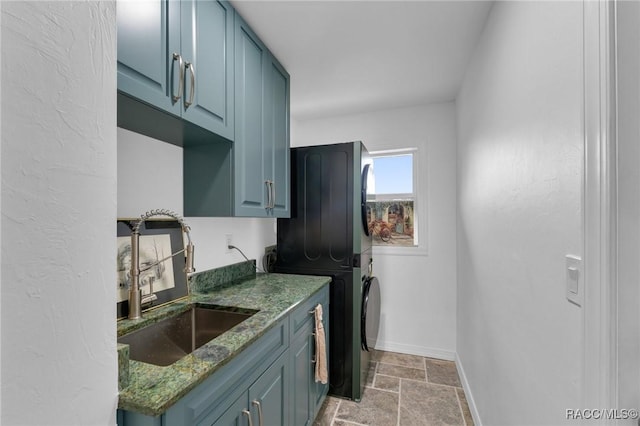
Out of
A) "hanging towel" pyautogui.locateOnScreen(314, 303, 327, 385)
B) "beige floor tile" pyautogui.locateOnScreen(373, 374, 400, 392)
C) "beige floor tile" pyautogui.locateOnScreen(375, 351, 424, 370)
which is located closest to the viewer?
"hanging towel" pyautogui.locateOnScreen(314, 303, 327, 385)

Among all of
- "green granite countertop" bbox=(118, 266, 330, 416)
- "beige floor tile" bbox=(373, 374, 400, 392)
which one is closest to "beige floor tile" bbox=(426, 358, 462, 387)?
"beige floor tile" bbox=(373, 374, 400, 392)

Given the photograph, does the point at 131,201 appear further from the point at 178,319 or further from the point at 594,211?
the point at 594,211

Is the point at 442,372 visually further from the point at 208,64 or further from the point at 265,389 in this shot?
the point at 208,64

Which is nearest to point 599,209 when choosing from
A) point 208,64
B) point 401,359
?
point 208,64

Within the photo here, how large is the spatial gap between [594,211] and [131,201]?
1.67 metres

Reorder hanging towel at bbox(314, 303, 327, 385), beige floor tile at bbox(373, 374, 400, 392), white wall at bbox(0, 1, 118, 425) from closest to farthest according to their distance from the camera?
white wall at bbox(0, 1, 118, 425) < hanging towel at bbox(314, 303, 327, 385) < beige floor tile at bbox(373, 374, 400, 392)

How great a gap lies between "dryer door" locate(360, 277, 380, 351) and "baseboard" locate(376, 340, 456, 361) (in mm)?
647

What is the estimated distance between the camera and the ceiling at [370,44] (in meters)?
1.54

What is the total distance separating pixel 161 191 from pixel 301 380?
50.7 inches

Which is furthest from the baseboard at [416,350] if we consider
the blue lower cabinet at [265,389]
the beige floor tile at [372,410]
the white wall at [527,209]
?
the blue lower cabinet at [265,389]

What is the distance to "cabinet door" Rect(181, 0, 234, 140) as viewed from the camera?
46.4 inches

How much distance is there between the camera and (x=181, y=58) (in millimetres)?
1151

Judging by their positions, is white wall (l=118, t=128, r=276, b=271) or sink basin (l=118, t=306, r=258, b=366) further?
white wall (l=118, t=128, r=276, b=271)

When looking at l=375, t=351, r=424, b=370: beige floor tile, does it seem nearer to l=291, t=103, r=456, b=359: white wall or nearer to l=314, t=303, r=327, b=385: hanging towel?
l=291, t=103, r=456, b=359: white wall
